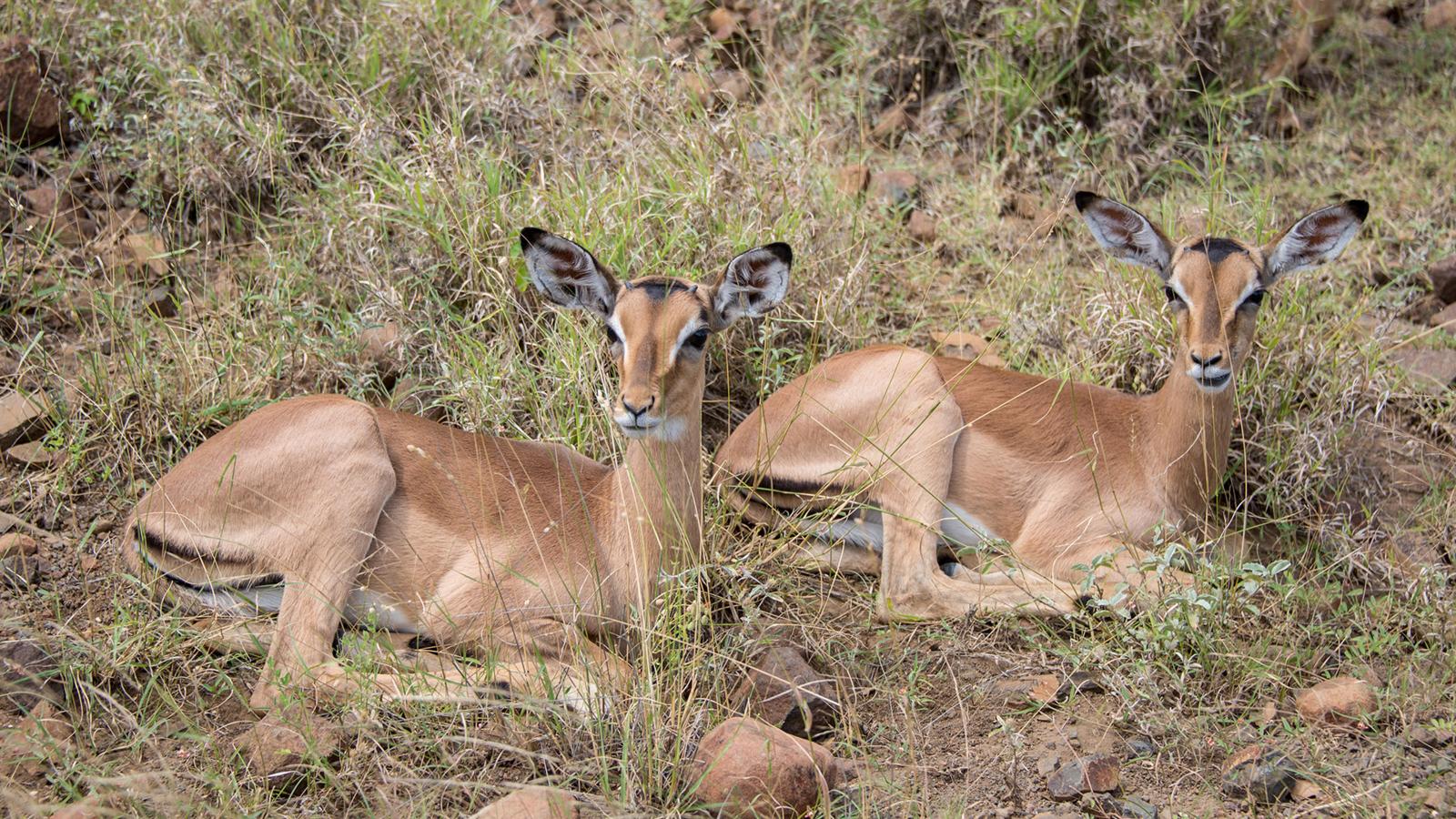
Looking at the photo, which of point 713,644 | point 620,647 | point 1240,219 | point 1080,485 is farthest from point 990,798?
point 1240,219

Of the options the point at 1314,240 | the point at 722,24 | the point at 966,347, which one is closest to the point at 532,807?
the point at 966,347

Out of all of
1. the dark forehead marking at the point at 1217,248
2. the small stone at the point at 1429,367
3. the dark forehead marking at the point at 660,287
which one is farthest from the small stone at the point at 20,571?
the small stone at the point at 1429,367

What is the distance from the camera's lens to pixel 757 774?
11.2 feet

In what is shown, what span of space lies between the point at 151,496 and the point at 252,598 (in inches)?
17.2

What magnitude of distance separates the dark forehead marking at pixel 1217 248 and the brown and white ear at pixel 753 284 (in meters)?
1.49

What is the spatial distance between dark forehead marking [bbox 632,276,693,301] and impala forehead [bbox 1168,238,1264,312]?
171 cm

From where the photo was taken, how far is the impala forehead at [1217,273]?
461 centimetres

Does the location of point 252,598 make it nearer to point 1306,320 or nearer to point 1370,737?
point 1370,737

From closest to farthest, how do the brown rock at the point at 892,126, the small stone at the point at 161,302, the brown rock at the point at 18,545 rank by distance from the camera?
the brown rock at the point at 18,545 < the small stone at the point at 161,302 < the brown rock at the point at 892,126

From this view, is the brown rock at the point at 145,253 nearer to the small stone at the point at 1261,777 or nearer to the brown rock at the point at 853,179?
the brown rock at the point at 853,179

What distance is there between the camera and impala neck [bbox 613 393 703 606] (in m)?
4.18

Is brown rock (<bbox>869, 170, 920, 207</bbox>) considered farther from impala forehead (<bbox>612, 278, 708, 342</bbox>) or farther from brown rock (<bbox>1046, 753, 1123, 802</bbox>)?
brown rock (<bbox>1046, 753, 1123, 802</bbox>)

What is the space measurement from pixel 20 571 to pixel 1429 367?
518 cm

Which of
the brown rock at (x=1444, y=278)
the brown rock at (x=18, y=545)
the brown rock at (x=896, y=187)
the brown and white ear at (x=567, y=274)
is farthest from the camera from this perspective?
the brown rock at (x=896, y=187)
